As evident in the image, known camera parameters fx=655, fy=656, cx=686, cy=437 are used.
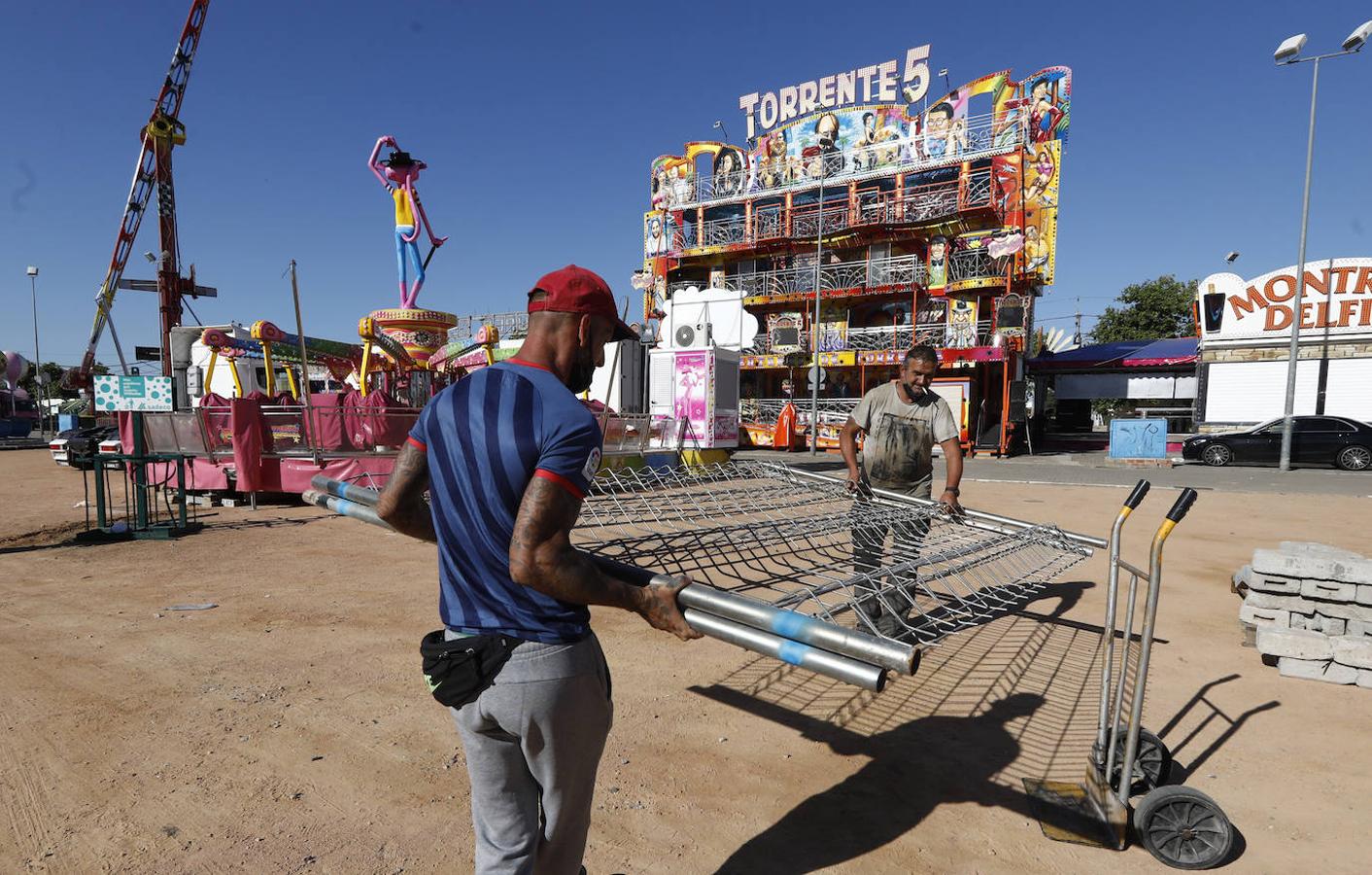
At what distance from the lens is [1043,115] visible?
1016 inches

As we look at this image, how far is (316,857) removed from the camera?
240 centimetres

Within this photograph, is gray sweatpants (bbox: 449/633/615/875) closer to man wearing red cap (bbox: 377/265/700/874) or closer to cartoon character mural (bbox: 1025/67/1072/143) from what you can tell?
man wearing red cap (bbox: 377/265/700/874)

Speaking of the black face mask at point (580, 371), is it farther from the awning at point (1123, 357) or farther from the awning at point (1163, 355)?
the awning at point (1163, 355)

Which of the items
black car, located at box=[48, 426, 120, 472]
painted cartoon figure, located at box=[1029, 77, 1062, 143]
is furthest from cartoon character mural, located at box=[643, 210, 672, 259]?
black car, located at box=[48, 426, 120, 472]

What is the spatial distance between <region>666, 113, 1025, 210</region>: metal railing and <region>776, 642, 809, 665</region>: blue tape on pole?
2789 cm

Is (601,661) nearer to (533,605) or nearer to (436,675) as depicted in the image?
(533,605)

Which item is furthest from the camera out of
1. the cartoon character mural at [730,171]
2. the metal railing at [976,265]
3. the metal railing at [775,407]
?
the cartoon character mural at [730,171]

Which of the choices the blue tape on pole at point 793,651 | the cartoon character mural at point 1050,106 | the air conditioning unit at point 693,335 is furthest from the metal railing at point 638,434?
the cartoon character mural at point 1050,106

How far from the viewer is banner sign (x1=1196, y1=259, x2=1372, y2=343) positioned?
1942cm

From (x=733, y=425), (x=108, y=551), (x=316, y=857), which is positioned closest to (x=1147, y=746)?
(x=316, y=857)

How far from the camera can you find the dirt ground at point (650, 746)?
2486mm

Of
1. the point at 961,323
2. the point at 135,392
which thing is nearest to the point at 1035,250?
the point at 961,323

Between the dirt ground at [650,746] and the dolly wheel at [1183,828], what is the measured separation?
0.29 ft

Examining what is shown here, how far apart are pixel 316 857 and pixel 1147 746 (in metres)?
3.40
